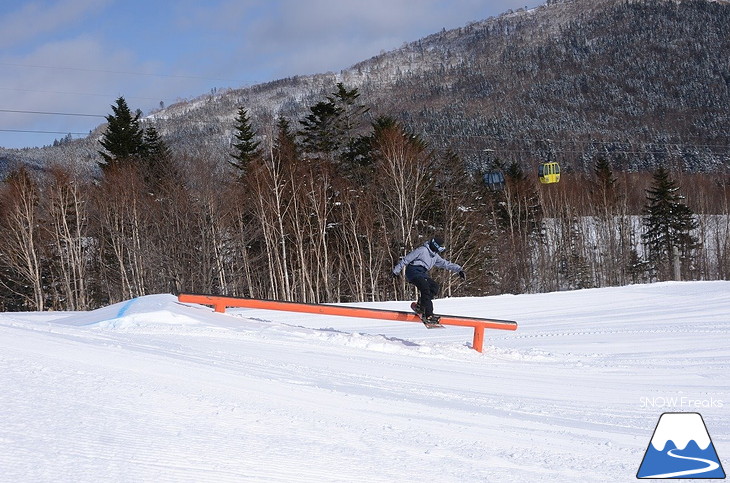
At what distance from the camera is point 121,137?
146 feet

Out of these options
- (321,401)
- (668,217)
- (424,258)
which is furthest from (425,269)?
(668,217)

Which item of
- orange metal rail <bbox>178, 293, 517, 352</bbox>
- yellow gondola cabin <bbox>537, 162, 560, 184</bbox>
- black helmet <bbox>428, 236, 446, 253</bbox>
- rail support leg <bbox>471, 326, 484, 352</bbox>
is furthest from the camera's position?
yellow gondola cabin <bbox>537, 162, 560, 184</bbox>

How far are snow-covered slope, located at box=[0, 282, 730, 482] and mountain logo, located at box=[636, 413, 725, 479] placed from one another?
Result: 158mm

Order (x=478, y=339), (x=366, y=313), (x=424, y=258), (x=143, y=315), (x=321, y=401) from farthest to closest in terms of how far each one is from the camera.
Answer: (x=424, y=258), (x=366, y=313), (x=478, y=339), (x=143, y=315), (x=321, y=401)

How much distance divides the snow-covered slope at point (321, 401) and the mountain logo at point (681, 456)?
0.16 m

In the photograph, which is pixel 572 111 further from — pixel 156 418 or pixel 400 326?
pixel 156 418

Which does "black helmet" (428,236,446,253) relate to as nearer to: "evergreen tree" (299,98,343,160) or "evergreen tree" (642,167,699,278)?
"evergreen tree" (299,98,343,160)

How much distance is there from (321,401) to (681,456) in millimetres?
3172

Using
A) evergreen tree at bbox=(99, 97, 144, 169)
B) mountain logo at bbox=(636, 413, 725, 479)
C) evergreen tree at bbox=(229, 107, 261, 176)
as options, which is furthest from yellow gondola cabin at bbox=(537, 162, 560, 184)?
mountain logo at bbox=(636, 413, 725, 479)

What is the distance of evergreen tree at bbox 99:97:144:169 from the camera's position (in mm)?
44406

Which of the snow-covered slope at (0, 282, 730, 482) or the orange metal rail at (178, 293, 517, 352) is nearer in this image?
the snow-covered slope at (0, 282, 730, 482)

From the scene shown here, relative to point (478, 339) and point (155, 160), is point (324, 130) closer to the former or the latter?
point (155, 160)

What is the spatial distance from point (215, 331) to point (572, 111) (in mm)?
173038

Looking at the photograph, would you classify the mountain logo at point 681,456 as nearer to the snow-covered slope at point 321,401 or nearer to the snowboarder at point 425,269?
the snow-covered slope at point 321,401
